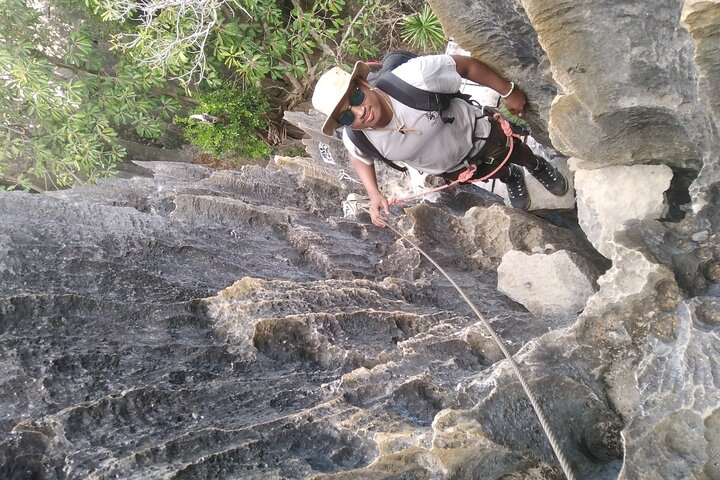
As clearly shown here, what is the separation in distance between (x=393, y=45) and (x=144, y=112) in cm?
438

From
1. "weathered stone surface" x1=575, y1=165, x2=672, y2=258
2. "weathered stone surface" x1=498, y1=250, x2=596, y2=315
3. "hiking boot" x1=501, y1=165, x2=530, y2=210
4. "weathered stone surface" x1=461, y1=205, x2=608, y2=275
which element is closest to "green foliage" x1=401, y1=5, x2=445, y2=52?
"hiking boot" x1=501, y1=165, x2=530, y2=210

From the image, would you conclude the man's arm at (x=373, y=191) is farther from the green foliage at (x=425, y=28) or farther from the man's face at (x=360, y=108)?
the green foliage at (x=425, y=28)

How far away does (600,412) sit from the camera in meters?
2.84

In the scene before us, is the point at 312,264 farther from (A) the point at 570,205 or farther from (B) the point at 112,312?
(A) the point at 570,205

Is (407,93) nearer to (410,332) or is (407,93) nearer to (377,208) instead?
(377,208)

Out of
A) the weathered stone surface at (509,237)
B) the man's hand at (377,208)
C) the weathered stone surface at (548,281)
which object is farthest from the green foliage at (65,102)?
the weathered stone surface at (548,281)

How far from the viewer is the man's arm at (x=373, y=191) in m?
4.56

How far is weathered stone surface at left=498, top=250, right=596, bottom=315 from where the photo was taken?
150 inches

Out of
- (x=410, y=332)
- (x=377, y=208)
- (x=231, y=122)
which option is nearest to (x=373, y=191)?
(x=377, y=208)

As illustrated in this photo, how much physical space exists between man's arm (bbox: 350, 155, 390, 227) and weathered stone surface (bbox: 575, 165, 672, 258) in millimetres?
1619

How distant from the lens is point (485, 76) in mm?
3994

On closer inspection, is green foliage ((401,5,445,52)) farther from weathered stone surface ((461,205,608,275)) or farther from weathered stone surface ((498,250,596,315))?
Result: weathered stone surface ((498,250,596,315))

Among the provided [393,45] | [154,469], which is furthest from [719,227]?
[393,45]

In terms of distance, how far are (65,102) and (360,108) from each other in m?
5.81
